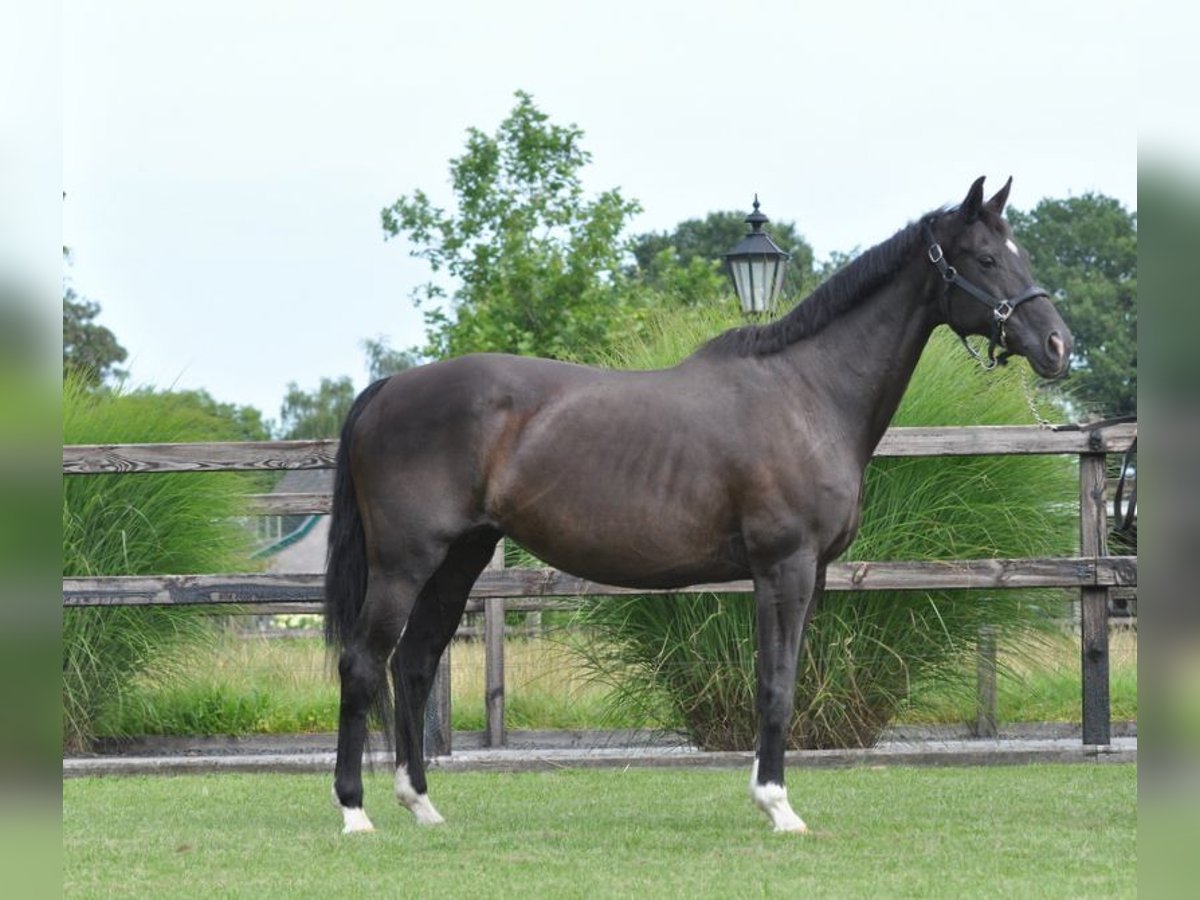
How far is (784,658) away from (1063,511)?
2.90m

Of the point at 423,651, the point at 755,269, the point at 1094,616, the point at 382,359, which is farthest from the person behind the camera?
the point at 382,359

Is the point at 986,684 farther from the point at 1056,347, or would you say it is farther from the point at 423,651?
the point at 423,651

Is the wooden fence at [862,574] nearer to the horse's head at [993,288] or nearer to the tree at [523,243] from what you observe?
the horse's head at [993,288]

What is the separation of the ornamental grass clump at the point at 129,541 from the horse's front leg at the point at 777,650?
3698 mm

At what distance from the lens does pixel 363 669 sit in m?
5.09

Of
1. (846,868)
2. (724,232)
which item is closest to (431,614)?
(846,868)

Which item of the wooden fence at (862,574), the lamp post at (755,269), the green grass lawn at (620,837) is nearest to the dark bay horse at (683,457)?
the green grass lawn at (620,837)

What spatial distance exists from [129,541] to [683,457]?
370cm

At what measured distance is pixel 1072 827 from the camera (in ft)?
15.9

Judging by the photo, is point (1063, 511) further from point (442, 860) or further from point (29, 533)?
point (29, 533)

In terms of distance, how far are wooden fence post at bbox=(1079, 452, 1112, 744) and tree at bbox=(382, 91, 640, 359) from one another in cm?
1153

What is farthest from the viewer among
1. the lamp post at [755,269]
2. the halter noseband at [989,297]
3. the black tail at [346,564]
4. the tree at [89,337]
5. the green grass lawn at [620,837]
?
the tree at [89,337]

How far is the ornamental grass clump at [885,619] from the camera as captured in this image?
678 cm

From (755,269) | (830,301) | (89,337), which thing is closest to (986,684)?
(830,301)
